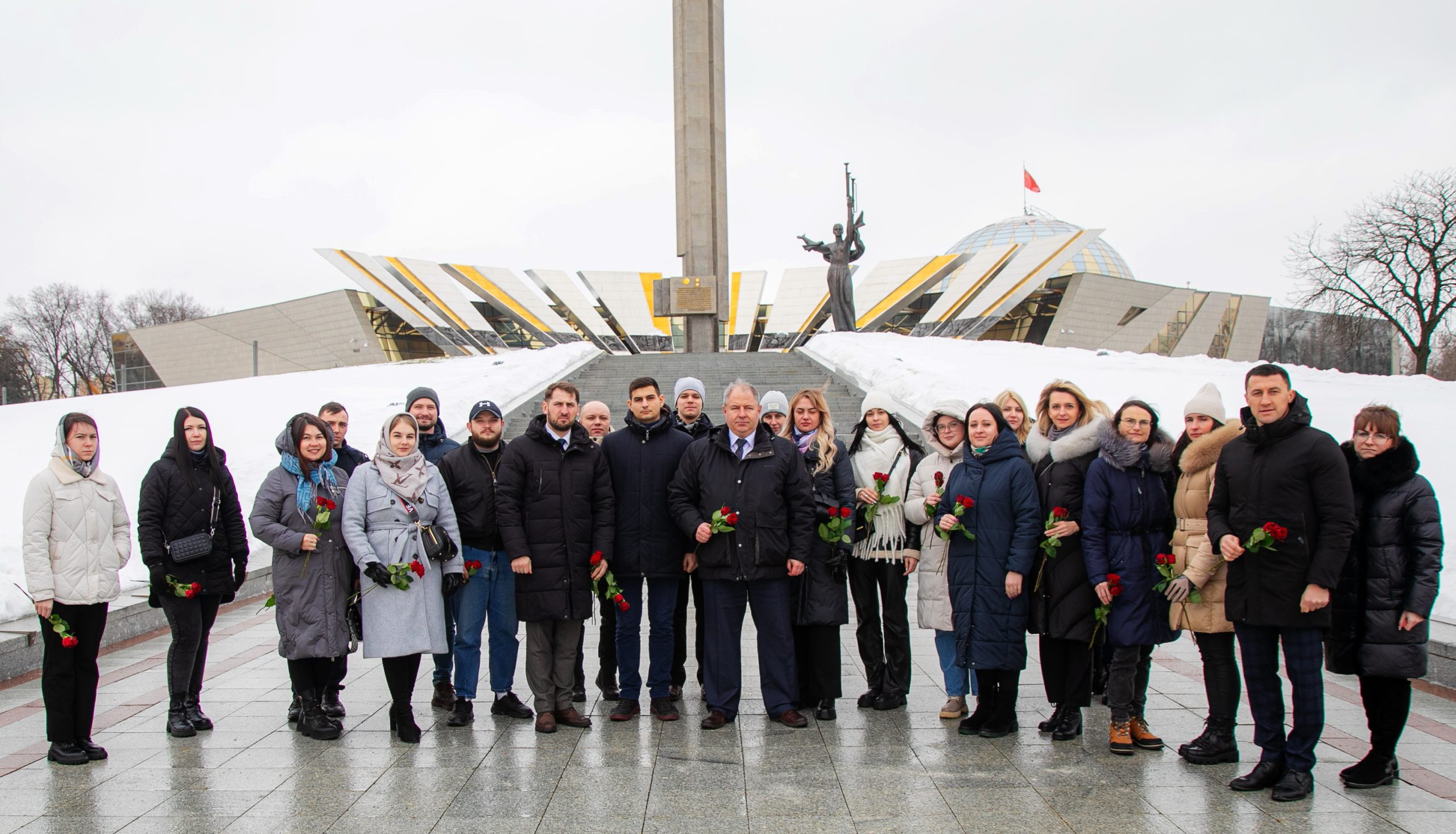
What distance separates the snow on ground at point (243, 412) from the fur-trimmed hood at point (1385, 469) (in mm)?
6106

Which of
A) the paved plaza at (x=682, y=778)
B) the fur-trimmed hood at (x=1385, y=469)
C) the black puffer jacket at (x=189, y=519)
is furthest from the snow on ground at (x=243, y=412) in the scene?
the fur-trimmed hood at (x=1385, y=469)

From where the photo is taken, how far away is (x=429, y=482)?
3.96 meters

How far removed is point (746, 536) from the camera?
3971mm

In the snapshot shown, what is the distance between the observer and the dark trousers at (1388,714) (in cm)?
314

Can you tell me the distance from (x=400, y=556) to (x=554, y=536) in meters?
0.61

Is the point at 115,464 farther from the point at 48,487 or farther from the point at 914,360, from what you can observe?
the point at 914,360

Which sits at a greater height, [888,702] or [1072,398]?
[1072,398]

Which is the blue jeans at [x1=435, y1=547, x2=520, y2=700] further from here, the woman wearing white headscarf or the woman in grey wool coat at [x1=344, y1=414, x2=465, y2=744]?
the woman wearing white headscarf

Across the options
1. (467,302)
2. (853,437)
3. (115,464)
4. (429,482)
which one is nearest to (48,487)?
(429,482)

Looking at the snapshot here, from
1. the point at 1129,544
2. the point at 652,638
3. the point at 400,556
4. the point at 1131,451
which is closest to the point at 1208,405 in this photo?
the point at 1131,451

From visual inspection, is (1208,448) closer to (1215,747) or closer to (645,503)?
(1215,747)

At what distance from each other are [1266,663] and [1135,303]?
34723 millimetres

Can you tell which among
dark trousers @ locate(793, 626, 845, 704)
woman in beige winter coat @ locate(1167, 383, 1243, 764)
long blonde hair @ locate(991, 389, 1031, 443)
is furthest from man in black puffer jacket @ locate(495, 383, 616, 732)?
woman in beige winter coat @ locate(1167, 383, 1243, 764)

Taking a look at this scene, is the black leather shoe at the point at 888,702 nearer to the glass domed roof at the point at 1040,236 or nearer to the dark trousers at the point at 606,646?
the dark trousers at the point at 606,646
